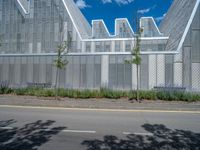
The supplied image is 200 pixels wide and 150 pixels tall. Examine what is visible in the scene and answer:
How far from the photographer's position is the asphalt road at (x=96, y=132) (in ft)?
19.0

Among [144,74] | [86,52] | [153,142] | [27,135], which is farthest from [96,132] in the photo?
[86,52]

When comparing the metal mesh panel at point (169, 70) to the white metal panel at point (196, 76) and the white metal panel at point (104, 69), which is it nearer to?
the white metal panel at point (196, 76)

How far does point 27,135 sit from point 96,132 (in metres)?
2.12

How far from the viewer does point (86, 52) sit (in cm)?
3266

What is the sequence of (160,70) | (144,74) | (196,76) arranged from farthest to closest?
(144,74)
(160,70)
(196,76)

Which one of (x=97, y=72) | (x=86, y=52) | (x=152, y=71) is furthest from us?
(x=86, y=52)

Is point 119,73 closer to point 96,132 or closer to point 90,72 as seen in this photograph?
point 90,72

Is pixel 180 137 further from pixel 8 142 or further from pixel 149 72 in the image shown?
pixel 149 72

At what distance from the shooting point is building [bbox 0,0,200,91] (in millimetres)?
28609

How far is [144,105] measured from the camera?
1269 cm

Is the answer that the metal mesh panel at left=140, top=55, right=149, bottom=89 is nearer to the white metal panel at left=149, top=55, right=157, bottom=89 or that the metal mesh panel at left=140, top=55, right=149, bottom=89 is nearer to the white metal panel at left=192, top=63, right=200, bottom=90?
the white metal panel at left=149, top=55, right=157, bottom=89

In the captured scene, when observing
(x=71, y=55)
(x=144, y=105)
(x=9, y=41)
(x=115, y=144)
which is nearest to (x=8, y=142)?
(x=115, y=144)

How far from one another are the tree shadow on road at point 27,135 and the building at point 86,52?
22.7 metres

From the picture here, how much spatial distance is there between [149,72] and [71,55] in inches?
456
